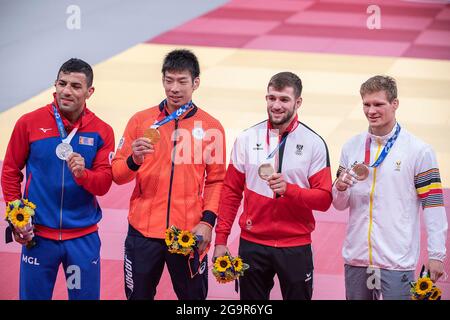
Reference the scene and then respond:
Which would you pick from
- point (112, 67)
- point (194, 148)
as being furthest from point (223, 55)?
point (194, 148)

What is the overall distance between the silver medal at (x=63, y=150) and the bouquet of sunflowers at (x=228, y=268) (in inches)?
58.5

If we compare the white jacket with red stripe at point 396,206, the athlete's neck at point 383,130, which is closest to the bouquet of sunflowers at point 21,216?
the white jacket with red stripe at point 396,206

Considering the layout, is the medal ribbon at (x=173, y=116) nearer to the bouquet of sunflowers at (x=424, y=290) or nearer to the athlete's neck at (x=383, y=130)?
the athlete's neck at (x=383, y=130)

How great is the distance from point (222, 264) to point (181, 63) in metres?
1.71

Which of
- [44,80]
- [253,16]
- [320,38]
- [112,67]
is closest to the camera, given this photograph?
[44,80]

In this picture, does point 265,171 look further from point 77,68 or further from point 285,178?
point 77,68

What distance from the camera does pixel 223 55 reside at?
19.6 metres

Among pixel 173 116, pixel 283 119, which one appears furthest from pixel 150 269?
A: pixel 283 119

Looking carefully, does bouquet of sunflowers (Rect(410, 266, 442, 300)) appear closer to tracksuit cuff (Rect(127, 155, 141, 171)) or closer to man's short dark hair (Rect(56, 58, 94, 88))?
tracksuit cuff (Rect(127, 155, 141, 171))

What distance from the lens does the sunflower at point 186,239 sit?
23.1ft

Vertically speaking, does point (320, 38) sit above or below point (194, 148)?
above
